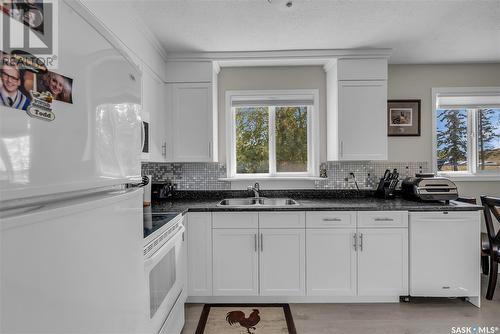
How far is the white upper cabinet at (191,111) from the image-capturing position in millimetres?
2932

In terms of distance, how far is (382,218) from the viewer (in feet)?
8.09

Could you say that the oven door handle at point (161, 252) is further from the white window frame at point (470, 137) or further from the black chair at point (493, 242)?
the white window frame at point (470, 137)

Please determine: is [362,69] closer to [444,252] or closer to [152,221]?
[444,252]

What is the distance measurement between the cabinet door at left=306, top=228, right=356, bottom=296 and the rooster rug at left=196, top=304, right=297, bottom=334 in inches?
14.5

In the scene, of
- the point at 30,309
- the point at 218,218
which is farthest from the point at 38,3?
the point at 218,218

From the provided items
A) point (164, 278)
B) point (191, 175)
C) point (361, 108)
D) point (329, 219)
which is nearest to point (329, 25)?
point (361, 108)

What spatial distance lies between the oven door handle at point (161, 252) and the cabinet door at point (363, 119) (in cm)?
192

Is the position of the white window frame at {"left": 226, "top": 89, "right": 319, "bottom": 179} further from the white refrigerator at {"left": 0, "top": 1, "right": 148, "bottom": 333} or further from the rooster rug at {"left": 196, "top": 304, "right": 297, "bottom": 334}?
the white refrigerator at {"left": 0, "top": 1, "right": 148, "bottom": 333}

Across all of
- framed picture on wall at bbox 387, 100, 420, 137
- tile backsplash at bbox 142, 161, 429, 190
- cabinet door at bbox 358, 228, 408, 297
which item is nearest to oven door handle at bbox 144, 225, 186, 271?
tile backsplash at bbox 142, 161, 429, 190

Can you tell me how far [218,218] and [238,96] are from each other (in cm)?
155

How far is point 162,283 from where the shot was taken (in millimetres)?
1569

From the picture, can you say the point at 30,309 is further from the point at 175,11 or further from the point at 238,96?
the point at 238,96

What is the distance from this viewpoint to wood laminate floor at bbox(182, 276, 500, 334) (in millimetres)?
2115

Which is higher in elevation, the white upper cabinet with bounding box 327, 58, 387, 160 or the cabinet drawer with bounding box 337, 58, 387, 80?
the cabinet drawer with bounding box 337, 58, 387, 80
